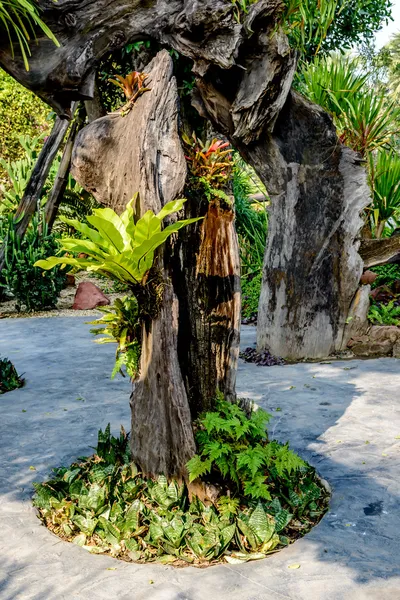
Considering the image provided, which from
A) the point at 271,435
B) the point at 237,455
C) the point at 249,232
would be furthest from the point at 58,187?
the point at 237,455

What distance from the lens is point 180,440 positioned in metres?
3.21

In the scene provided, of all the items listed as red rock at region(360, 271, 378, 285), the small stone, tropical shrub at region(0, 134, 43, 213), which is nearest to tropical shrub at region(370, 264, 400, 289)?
red rock at region(360, 271, 378, 285)

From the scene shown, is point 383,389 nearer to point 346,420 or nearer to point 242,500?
point 346,420

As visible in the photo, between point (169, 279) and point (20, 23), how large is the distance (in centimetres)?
274

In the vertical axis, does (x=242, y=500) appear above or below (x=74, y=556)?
above

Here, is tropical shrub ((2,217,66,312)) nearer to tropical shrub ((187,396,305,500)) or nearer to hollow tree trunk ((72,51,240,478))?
hollow tree trunk ((72,51,240,478))

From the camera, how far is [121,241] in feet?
9.36

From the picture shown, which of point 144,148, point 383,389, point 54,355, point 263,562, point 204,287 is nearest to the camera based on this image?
point 263,562

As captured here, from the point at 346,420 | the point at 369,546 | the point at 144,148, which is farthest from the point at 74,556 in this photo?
the point at 346,420

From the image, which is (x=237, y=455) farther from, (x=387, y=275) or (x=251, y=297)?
(x=251, y=297)

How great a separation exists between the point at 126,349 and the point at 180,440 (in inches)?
22.5

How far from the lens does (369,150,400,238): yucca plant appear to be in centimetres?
761

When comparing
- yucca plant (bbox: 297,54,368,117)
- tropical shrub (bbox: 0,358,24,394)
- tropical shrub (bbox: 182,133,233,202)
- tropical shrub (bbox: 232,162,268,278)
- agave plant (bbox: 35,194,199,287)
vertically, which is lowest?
tropical shrub (bbox: 0,358,24,394)

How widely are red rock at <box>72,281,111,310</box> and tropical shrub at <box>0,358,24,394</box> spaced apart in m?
4.46
